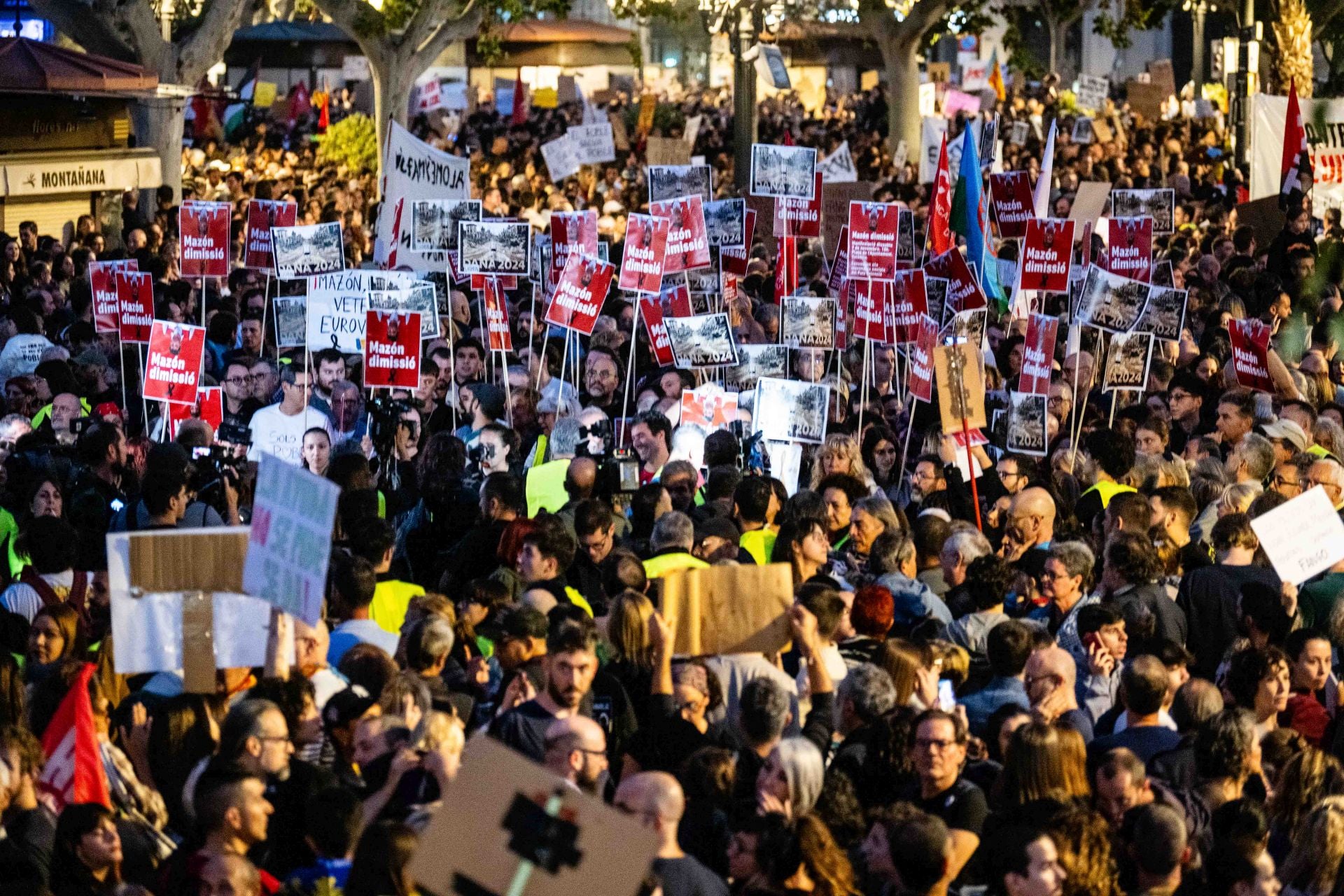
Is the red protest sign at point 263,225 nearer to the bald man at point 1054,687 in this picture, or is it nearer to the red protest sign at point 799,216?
the red protest sign at point 799,216

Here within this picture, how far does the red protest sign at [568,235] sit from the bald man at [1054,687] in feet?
26.2

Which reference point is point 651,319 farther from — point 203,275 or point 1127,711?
point 1127,711

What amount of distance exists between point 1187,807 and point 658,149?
18116 millimetres

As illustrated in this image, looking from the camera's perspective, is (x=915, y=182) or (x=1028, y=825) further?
(x=915, y=182)

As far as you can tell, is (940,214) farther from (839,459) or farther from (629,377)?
(839,459)

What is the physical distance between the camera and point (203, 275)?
49.0ft

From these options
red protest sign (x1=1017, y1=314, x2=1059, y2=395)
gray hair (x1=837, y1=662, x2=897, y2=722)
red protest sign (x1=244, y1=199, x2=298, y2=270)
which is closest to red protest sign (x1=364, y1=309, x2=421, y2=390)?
red protest sign (x1=1017, y1=314, x2=1059, y2=395)

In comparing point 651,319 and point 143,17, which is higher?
point 143,17

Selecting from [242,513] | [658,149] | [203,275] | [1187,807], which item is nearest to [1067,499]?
[242,513]

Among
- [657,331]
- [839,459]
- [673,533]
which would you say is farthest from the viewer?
[657,331]

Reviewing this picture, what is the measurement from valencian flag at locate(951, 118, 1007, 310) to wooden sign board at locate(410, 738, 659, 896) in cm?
1102

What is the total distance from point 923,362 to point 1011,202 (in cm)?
549

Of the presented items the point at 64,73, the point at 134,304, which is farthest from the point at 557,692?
the point at 64,73

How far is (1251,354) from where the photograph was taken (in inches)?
492
